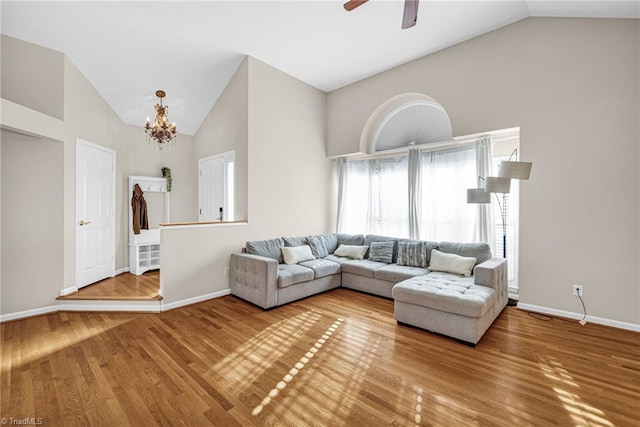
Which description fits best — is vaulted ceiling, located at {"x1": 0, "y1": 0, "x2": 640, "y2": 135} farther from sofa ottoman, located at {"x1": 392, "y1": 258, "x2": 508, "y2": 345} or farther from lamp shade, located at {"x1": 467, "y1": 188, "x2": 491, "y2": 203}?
sofa ottoman, located at {"x1": 392, "y1": 258, "x2": 508, "y2": 345}

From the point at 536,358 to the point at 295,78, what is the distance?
5188 millimetres

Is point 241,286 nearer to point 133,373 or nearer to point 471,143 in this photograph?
point 133,373

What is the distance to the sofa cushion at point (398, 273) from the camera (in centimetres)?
399

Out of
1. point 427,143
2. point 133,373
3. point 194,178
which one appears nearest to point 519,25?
point 427,143

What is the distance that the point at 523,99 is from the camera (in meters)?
3.63

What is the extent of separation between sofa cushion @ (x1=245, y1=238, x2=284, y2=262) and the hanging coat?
234 centimetres

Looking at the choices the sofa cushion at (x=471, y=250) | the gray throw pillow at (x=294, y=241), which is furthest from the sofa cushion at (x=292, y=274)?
the sofa cushion at (x=471, y=250)

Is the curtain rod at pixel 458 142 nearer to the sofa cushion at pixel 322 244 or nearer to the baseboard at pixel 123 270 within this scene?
the sofa cushion at pixel 322 244

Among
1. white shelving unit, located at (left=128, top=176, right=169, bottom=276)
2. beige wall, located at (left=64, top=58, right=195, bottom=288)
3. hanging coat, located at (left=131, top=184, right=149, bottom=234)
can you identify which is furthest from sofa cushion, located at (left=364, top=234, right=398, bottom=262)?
hanging coat, located at (left=131, top=184, right=149, bottom=234)

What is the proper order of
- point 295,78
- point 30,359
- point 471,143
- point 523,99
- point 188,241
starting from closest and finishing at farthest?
1. point 30,359
2. point 523,99
3. point 188,241
4. point 471,143
5. point 295,78

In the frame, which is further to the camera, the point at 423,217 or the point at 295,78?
the point at 295,78

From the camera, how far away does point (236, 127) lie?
475 cm

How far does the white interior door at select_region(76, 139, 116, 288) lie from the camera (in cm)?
410

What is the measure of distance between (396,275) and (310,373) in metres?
2.13
